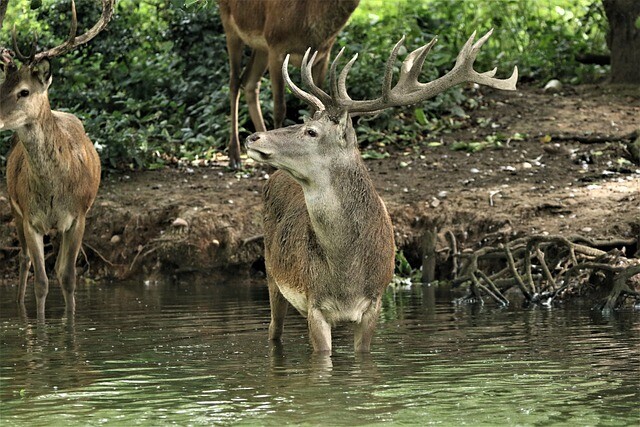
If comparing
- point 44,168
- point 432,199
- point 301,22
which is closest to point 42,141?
point 44,168

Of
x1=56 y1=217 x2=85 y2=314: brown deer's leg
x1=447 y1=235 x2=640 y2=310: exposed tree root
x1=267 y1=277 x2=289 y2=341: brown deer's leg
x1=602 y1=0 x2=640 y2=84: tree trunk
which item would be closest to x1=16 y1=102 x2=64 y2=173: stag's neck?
x1=56 y1=217 x2=85 y2=314: brown deer's leg

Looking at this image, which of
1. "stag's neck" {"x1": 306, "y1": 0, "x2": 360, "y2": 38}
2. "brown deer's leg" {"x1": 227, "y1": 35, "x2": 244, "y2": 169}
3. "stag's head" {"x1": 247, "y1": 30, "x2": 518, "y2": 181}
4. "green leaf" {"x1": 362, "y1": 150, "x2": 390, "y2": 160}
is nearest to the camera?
"stag's head" {"x1": 247, "y1": 30, "x2": 518, "y2": 181}

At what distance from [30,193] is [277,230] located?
321 centimetres

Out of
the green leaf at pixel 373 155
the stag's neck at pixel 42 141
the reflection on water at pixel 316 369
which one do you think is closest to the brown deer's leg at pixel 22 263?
the reflection on water at pixel 316 369

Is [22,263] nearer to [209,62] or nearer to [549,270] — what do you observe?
[549,270]

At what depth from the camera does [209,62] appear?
1745 centimetres

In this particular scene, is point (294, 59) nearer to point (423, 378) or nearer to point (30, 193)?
point (30, 193)

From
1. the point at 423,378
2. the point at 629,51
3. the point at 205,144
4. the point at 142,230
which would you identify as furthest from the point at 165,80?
the point at 423,378

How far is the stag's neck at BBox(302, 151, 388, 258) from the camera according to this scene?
7727 millimetres

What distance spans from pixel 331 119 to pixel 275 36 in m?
5.87

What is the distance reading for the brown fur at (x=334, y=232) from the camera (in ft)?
25.2

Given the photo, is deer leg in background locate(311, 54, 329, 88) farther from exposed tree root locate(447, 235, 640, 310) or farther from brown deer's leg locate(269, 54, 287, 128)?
exposed tree root locate(447, 235, 640, 310)

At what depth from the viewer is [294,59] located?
532 inches

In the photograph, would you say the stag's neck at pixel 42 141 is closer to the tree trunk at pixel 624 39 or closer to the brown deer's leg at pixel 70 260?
the brown deer's leg at pixel 70 260
